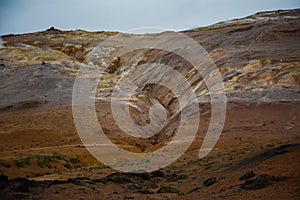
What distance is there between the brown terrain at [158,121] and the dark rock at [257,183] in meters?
0.03

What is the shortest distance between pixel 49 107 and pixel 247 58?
23039 millimetres

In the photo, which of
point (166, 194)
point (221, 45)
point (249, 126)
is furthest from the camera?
point (221, 45)

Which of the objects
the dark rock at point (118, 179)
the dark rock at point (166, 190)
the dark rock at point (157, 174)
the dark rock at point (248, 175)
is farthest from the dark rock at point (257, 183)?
the dark rock at point (157, 174)

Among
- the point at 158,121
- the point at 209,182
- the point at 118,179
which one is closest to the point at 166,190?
the point at 209,182

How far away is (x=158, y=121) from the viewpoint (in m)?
48.4

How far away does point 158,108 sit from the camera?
5294 centimetres

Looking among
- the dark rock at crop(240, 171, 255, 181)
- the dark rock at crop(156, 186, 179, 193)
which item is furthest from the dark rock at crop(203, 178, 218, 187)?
the dark rock at crop(240, 171, 255, 181)

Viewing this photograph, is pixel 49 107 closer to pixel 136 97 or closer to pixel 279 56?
pixel 136 97

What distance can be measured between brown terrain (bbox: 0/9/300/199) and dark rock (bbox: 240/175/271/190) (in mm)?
30

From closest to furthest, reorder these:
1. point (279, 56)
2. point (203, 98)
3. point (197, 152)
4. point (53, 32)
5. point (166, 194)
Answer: point (166, 194), point (197, 152), point (203, 98), point (279, 56), point (53, 32)

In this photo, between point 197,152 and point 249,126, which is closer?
point 197,152

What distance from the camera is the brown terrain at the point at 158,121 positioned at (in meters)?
15.8

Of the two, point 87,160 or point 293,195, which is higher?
point 293,195

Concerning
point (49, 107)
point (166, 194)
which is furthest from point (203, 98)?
point (166, 194)
